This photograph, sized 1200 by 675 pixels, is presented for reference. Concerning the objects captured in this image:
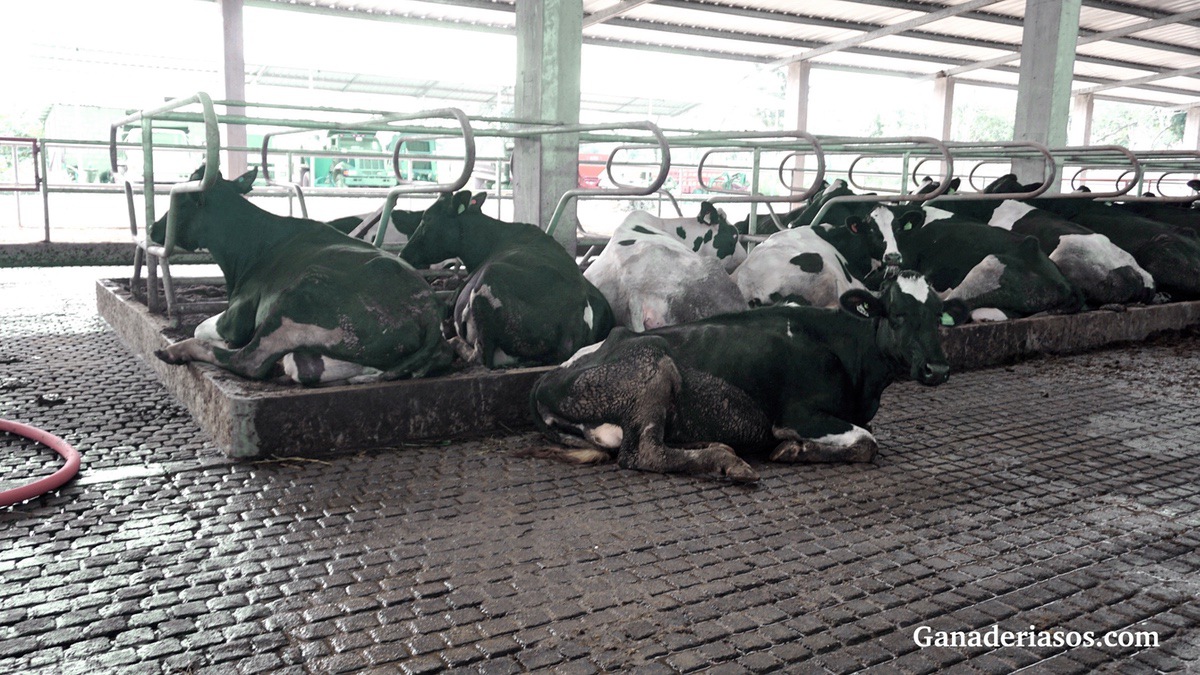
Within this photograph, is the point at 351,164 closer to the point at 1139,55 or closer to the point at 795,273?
the point at 1139,55

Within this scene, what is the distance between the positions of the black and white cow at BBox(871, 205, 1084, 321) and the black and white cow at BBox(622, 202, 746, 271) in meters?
1.17

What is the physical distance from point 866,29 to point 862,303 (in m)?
→ 18.8

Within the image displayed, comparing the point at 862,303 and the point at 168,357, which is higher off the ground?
the point at 862,303

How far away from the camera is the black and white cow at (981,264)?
24.0ft

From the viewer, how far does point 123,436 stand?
433 cm

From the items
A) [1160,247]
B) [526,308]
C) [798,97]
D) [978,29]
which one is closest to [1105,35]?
[978,29]

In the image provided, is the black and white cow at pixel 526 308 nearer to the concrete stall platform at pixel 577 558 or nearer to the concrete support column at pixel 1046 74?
the concrete stall platform at pixel 577 558

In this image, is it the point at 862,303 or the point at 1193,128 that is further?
the point at 1193,128

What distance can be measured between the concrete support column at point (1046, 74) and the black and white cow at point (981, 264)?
5.09 metres

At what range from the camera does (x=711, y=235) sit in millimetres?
7852

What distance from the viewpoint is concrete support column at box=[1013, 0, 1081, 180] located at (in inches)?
480

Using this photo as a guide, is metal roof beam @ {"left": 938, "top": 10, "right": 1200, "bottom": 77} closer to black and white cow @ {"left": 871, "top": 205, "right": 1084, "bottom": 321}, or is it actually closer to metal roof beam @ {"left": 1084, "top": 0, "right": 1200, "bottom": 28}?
metal roof beam @ {"left": 1084, "top": 0, "right": 1200, "bottom": 28}

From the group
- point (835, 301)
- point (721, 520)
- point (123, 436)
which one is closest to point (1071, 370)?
point (835, 301)

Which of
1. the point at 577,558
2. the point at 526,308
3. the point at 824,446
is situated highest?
the point at 526,308
